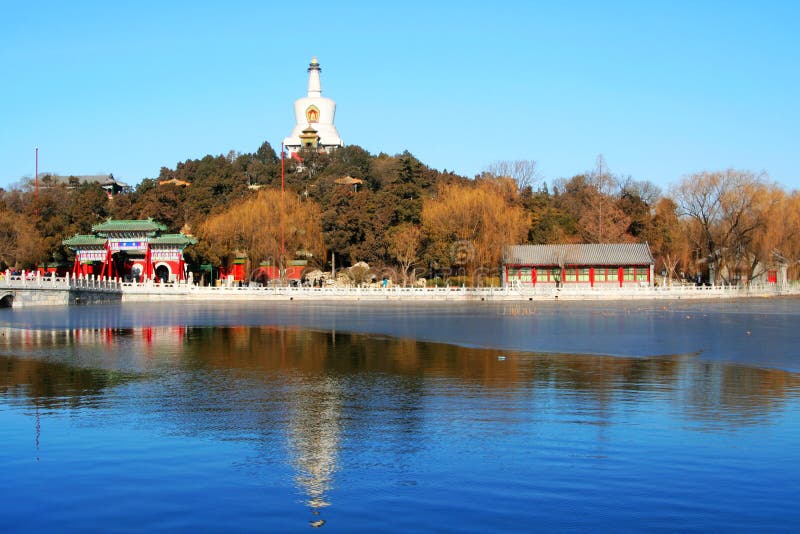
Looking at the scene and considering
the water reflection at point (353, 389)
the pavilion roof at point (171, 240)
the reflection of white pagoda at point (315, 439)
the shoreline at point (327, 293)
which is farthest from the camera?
the pavilion roof at point (171, 240)

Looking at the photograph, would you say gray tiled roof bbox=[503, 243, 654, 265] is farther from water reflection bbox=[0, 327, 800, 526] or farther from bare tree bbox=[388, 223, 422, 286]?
water reflection bbox=[0, 327, 800, 526]

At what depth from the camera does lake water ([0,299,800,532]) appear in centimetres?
932

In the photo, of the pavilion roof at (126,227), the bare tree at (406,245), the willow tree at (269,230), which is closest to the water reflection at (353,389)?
the bare tree at (406,245)

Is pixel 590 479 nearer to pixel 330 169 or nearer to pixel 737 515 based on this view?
pixel 737 515

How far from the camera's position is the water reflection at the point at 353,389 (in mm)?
12969

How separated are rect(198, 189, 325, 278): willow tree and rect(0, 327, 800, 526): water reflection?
123 feet

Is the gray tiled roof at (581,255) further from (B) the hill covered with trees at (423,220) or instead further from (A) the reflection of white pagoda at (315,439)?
(A) the reflection of white pagoda at (315,439)

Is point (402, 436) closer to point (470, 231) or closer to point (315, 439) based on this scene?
point (315, 439)

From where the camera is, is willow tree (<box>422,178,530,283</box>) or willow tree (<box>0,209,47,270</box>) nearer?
willow tree (<box>422,178,530,283</box>)

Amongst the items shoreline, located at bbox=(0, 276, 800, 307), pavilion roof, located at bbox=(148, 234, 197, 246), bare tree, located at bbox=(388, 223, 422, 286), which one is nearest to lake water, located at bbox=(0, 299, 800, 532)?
shoreline, located at bbox=(0, 276, 800, 307)

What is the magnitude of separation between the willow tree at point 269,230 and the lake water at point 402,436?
1472 inches

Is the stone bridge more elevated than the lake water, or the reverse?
the stone bridge

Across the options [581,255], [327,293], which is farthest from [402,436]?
[581,255]

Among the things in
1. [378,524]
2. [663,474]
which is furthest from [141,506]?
[663,474]
